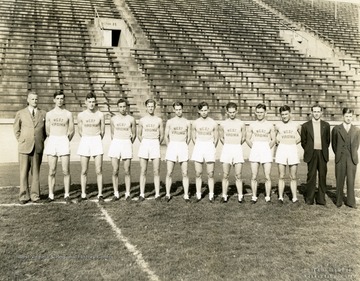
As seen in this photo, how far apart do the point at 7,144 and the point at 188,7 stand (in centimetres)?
1661

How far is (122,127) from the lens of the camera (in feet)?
21.3

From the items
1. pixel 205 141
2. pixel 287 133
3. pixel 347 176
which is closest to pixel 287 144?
pixel 287 133

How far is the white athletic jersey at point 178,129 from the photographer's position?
21.4 feet

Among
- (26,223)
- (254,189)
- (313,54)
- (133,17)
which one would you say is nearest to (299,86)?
(313,54)

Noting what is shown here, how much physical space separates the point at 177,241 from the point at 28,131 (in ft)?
11.0

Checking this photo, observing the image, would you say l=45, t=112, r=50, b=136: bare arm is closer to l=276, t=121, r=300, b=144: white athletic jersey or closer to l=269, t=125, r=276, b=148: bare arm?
l=269, t=125, r=276, b=148: bare arm

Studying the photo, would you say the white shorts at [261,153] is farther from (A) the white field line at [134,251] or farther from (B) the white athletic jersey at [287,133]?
(A) the white field line at [134,251]

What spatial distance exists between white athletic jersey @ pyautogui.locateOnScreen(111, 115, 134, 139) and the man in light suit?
1.23 m

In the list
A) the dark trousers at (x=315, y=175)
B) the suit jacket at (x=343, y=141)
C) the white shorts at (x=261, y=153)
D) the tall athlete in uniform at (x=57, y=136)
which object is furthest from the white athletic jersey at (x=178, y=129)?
the suit jacket at (x=343, y=141)

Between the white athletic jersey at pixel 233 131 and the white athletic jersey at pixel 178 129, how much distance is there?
0.67 metres

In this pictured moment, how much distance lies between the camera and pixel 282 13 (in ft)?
88.7

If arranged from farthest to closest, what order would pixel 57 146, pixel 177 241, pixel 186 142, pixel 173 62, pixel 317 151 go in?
pixel 173 62 < pixel 186 142 < pixel 317 151 < pixel 57 146 < pixel 177 241

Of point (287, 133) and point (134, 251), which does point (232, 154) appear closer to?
point (287, 133)

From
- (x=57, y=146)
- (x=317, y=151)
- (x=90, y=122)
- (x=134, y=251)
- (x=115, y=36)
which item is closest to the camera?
(x=134, y=251)
